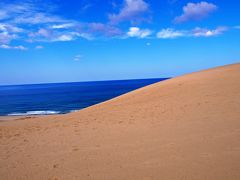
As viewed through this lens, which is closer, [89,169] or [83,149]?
[89,169]

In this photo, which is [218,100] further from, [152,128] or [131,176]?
[131,176]

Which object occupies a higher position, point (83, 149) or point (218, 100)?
point (218, 100)

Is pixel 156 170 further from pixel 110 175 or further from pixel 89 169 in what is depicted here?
pixel 89 169

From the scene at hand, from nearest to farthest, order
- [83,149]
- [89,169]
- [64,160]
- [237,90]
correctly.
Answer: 1. [89,169]
2. [64,160]
3. [83,149]
4. [237,90]

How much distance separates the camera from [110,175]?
5.07 m

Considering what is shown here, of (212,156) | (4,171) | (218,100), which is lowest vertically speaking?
(4,171)

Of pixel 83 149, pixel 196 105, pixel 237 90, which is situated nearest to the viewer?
pixel 83 149

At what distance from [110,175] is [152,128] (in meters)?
4.51

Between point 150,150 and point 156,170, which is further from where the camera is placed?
point 150,150

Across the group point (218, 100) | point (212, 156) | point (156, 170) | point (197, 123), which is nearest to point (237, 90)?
point (218, 100)

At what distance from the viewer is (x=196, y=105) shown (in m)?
13.0

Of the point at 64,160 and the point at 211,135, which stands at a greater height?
the point at 211,135

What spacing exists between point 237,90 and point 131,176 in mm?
14159

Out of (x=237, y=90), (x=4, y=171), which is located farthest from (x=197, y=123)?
(x=237, y=90)
